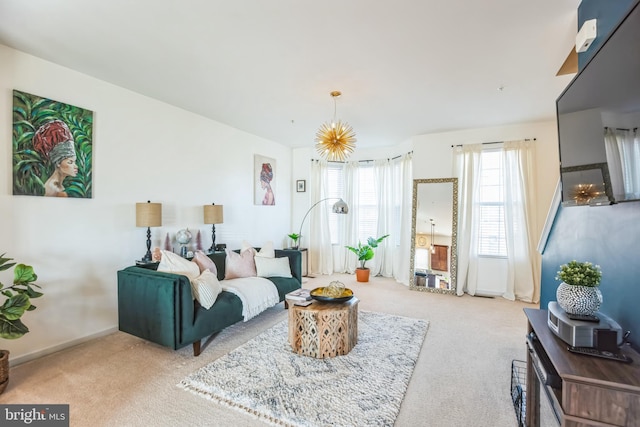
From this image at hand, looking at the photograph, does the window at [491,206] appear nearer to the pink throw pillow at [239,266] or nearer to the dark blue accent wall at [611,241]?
the dark blue accent wall at [611,241]

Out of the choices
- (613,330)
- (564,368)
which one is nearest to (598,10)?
(613,330)

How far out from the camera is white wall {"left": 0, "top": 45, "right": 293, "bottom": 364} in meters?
2.53

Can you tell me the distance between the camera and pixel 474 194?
4668 millimetres

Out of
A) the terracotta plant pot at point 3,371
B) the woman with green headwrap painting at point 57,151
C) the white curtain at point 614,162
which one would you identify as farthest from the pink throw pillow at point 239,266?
the white curtain at point 614,162

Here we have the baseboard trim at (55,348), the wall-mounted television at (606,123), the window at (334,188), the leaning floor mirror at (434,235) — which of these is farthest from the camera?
the window at (334,188)

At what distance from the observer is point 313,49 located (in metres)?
2.47

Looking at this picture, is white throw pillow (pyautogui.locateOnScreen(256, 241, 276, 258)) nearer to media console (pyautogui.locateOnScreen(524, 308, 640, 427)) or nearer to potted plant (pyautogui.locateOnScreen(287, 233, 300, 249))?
potted plant (pyautogui.locateOnScreen(287, 233, 300, 249))

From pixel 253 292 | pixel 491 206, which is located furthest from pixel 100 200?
pixel 491 206

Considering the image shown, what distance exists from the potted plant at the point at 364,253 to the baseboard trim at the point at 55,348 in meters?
3.73

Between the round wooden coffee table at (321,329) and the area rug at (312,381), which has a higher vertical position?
the round wooden coffee table at (321,329)

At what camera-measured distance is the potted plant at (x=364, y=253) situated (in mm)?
5410

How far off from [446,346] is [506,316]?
4.62 ft

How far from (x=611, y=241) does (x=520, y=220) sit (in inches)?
123

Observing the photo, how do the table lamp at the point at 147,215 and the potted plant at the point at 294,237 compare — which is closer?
the table lamp at the point at 147,215
